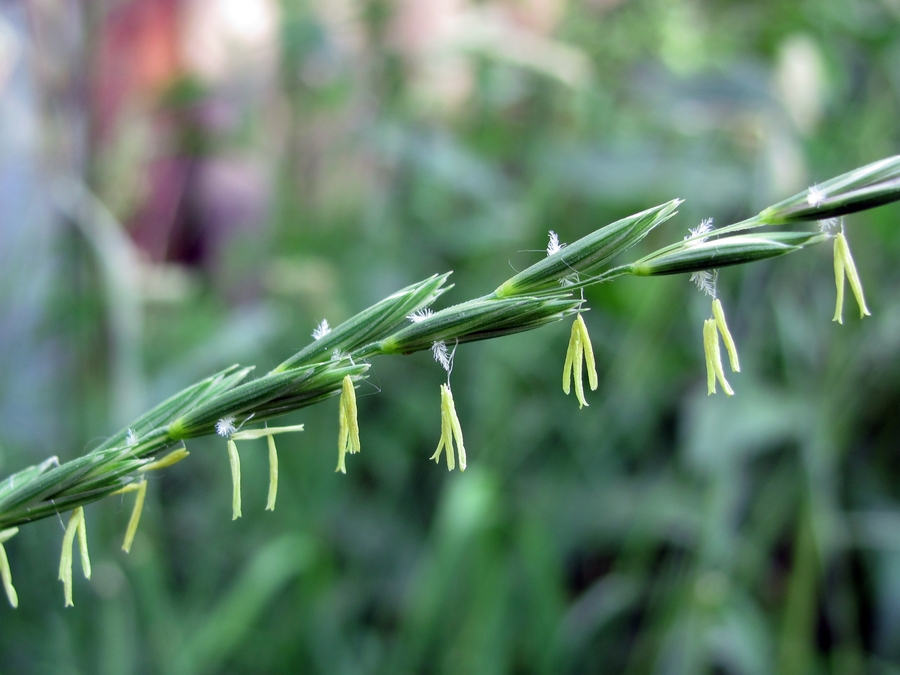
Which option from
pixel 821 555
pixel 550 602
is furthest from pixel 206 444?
pixel 821 555

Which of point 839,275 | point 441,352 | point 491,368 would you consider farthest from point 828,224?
point 491,368

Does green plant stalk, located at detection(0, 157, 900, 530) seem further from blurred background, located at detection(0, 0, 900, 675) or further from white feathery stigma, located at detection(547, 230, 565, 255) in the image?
blurred background, located at detection(0, 0, 900, 675)

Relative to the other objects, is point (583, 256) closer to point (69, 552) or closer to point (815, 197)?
point (815, 197)

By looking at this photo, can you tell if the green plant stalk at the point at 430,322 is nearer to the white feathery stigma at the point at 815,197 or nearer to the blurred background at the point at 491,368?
the white feathery stigma at the point at 815,197

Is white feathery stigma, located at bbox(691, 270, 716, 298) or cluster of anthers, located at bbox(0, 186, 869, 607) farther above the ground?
white feathery stigma, located at bbox(691, 270, 716, 298)

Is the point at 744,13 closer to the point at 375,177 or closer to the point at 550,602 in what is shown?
the point at 375,177

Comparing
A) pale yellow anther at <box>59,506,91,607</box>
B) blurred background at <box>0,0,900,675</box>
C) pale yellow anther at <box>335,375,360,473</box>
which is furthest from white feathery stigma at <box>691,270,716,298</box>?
blurred background at <box>0,0,900,675</box>
